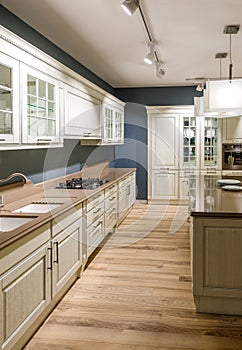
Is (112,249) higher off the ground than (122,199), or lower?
lower

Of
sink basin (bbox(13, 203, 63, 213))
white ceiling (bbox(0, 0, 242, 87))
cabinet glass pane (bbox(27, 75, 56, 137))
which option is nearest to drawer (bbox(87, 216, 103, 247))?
sink basin (bbox(13, 203, 63, 213))

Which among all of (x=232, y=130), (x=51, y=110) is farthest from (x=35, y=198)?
(x=232, y=130)

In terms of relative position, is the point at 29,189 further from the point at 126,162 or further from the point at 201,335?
the point at 126,162

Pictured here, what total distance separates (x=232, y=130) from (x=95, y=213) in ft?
14.0

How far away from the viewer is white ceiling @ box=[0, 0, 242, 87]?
3.25 meters

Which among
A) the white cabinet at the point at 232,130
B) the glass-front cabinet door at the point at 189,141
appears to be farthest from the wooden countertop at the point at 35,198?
the white cabinet at the point at 232,130

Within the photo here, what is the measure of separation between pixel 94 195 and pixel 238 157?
443 cm

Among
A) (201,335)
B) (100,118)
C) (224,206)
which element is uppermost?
(100,118)

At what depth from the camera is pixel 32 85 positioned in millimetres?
3145

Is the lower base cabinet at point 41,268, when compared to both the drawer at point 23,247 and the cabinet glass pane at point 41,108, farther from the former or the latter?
the cabinet glass pane at point 41,108

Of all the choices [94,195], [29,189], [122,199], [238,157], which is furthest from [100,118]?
[238,157]

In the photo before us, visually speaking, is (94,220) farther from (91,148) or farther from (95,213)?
(91,148)

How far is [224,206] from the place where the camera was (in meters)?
3.25

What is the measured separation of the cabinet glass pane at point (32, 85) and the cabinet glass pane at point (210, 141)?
5057mm
